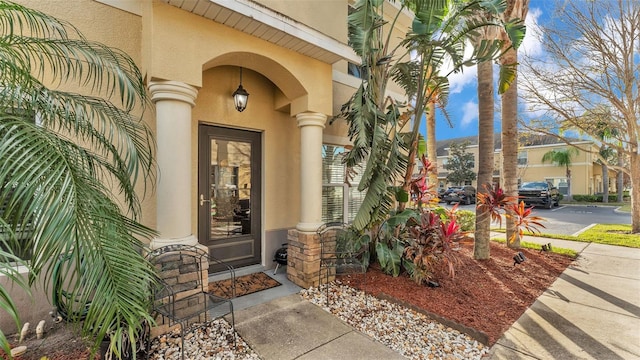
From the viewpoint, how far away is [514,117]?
6570 millimetres

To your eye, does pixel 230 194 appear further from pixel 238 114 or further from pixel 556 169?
pixel 556 169

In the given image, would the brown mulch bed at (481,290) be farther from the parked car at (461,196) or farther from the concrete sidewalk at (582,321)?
the parked car at (461,196)

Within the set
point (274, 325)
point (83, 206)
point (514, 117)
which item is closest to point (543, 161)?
point (514, 117)

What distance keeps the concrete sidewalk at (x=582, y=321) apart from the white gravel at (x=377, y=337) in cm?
48

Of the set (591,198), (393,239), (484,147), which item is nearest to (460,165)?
(591,198)

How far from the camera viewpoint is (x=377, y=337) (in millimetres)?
3293

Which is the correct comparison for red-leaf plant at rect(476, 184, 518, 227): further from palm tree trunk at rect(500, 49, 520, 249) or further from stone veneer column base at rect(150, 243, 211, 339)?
stone veneer column base at rect(150, 243, 211, 339)

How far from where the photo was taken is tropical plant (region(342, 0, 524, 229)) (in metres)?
4.30

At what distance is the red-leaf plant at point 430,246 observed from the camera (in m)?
4.36

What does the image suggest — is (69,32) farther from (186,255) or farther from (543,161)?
(543,161)

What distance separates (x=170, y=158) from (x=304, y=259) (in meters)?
2.59

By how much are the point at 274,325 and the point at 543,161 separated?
3481cm

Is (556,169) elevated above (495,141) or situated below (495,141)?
below

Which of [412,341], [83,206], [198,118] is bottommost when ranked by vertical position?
[412,341]
